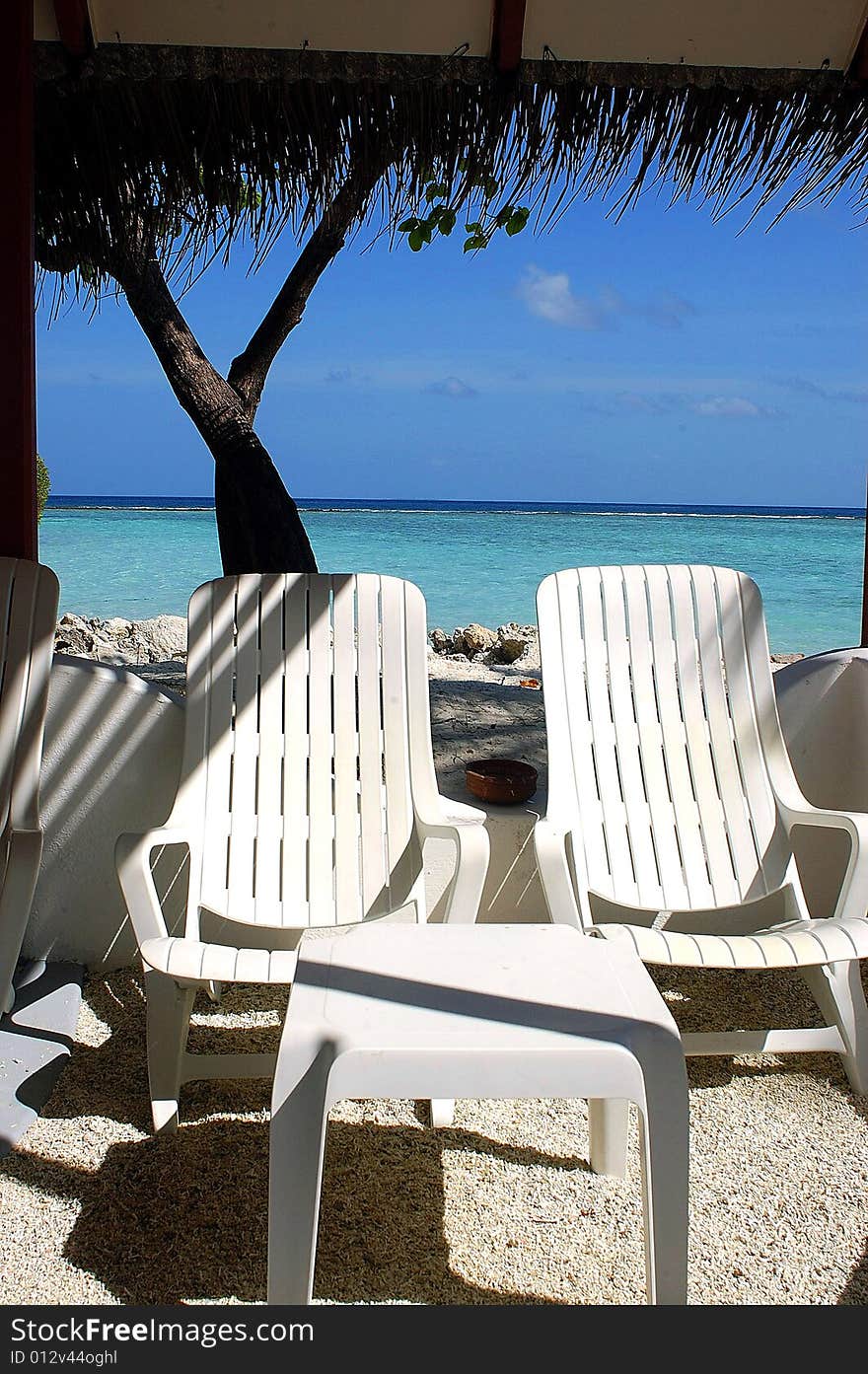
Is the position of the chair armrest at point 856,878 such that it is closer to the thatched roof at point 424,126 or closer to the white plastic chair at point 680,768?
the white plastic chair at point 680,768

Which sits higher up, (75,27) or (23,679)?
(75,27)

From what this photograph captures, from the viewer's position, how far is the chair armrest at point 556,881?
206 cm

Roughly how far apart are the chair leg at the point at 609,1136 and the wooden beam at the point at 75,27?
9.47ft

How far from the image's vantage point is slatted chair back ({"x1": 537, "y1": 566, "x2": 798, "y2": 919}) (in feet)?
7.78

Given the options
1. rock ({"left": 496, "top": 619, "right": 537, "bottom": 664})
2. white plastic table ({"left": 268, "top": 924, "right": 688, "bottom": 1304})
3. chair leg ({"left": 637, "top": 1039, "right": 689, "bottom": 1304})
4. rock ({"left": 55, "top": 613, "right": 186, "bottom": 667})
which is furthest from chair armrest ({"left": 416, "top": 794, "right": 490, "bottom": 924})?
rock ({"left": 496, "top": 619, "right": 537, "bottom": 664})

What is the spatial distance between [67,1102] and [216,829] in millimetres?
605

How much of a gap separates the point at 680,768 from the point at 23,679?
4.98 feet

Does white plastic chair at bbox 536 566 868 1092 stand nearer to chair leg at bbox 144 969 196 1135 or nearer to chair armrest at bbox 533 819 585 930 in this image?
chair armrest at bbox 533 819 585 930

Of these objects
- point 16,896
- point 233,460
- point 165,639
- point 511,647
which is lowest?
point 165,639

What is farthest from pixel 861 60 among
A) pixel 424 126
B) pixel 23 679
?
pixel 23 679

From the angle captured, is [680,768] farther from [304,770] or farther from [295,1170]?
[295,1170]

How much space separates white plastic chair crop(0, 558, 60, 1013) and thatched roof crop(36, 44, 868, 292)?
152 centimetres

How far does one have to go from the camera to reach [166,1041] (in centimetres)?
208

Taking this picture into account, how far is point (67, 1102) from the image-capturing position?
7.01 ft
